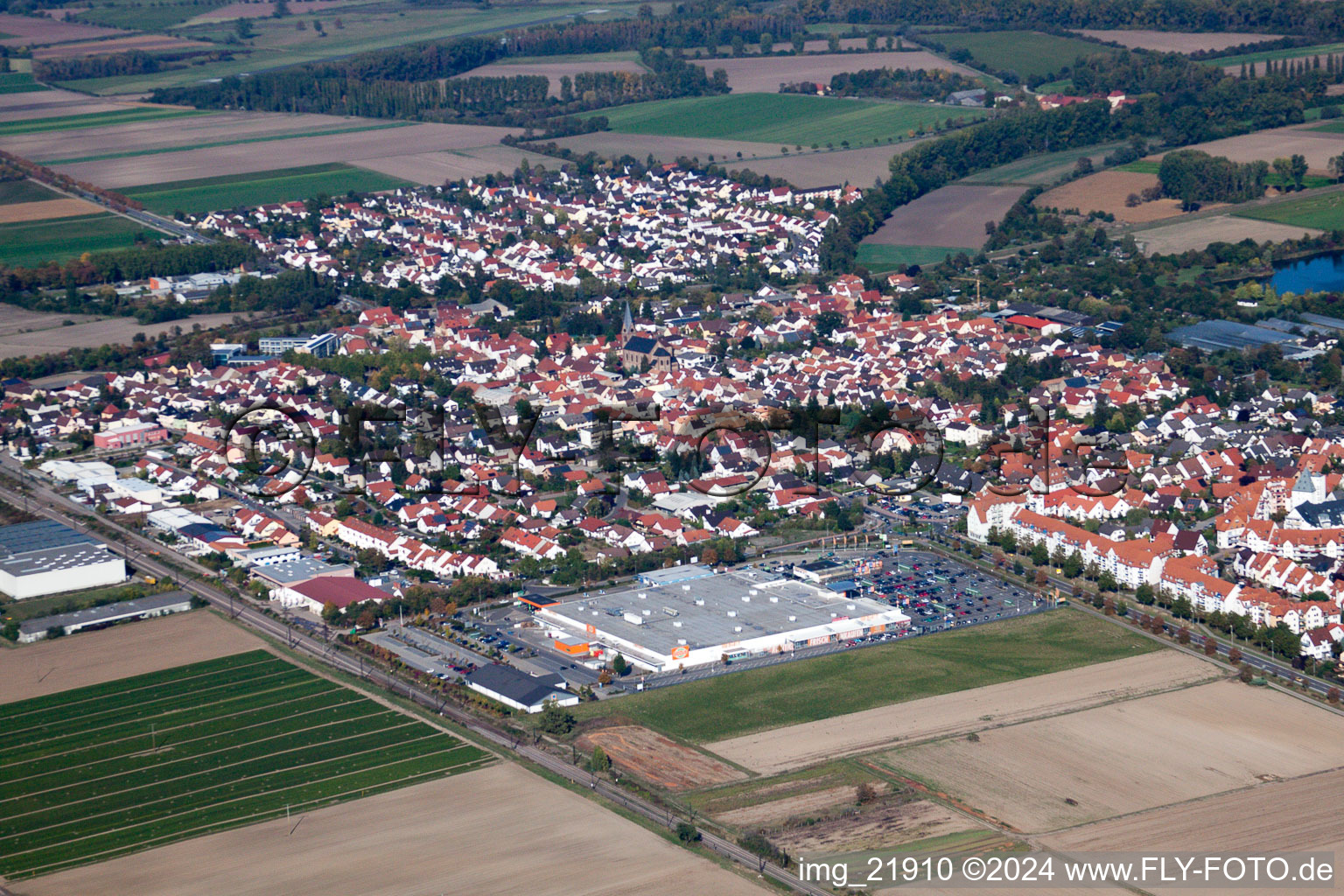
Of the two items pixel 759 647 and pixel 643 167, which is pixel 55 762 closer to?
pixel 759 647

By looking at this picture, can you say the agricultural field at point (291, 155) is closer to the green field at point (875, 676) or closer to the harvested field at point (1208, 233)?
the harvested field at point (1208, 233)

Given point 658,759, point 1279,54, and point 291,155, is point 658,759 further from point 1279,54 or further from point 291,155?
point 1279,54

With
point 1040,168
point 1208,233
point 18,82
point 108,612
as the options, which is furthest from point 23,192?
point 1208,233

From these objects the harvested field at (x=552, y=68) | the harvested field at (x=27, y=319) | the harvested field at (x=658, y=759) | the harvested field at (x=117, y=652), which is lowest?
the harvested field at (x=117, y=652)

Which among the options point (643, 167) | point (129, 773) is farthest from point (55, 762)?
point (643, 167)

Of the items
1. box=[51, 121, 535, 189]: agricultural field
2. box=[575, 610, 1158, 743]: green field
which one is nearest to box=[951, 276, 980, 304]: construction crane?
box=[575, 610, 1158, 743]: green field

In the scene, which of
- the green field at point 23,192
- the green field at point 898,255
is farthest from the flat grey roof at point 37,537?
the green field at point 23,192

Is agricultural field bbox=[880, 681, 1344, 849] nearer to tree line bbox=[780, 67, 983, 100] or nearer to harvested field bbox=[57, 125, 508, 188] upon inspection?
harvested field bbox=[57, 125, 508, 188]
